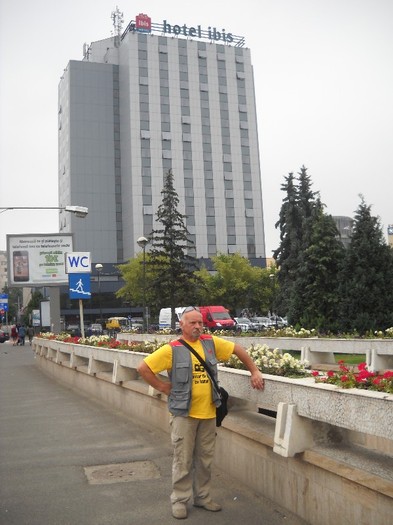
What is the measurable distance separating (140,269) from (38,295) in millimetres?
24234

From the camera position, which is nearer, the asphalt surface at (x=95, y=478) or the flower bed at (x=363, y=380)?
the flower bed at (x=363, y=380)

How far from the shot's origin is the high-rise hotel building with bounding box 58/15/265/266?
85.7m

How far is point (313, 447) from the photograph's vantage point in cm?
459

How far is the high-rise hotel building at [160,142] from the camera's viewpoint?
281 feet

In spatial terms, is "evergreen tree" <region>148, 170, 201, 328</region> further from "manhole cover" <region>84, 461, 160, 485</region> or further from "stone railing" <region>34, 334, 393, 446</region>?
"stone railing" <region>34, 334, 393, 446</region>

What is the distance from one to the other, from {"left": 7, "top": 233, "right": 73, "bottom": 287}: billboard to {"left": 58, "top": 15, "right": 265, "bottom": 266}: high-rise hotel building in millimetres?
48698

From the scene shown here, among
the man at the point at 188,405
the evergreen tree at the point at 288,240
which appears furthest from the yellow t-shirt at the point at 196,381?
the evergreen tree at the point at 288,240

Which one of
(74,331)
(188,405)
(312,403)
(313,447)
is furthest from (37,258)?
(312,403)

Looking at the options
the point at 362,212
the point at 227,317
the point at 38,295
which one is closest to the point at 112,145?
the point at 38,295

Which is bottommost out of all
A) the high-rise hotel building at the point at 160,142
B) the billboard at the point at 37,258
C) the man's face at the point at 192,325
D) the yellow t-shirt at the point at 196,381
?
the yellow t-shirt at the point at 196,381

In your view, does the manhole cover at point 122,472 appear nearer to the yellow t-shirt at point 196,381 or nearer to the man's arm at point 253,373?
the yellow t-shirt at point 196,381

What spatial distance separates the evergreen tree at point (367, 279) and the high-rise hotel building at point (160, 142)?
64.1m

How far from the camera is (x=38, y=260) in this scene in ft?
112

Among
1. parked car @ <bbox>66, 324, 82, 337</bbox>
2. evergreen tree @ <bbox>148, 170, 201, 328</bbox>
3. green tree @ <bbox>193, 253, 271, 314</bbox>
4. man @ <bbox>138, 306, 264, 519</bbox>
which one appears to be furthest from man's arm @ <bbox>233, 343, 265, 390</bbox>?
green tree @ <bbox>193, 253, 271, 314</bbox>
